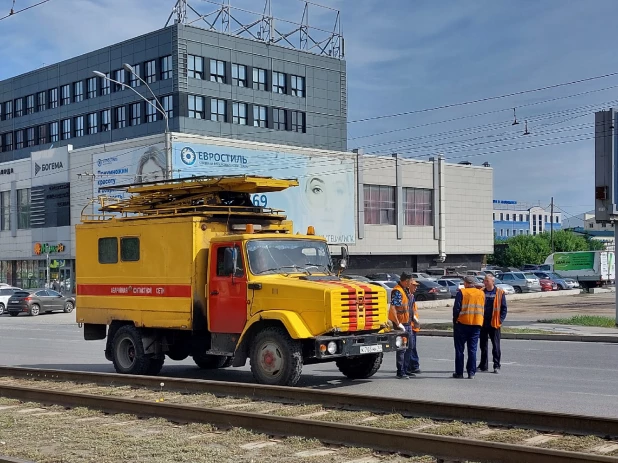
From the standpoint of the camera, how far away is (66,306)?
4619cm

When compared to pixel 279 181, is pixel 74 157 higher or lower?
higher

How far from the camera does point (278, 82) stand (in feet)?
245

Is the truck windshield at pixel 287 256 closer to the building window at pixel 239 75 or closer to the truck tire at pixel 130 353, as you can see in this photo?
the truck tire at pixel 130 353

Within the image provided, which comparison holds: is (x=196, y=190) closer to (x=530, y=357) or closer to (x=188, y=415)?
(x=188, y=415)

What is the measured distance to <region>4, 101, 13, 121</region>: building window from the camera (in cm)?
8294

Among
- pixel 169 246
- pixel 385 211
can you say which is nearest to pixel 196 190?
pixel 169 246

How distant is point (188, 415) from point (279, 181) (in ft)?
18.8

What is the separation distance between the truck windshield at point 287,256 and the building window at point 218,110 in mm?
56986

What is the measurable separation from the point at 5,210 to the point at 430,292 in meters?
38.5

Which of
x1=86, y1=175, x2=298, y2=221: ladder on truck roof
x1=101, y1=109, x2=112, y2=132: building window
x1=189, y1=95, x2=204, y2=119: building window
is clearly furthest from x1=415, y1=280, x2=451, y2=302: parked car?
x1=101, y1=109, x2=112, y2=132: building window

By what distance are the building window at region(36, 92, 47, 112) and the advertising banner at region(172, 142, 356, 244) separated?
28.9 meters

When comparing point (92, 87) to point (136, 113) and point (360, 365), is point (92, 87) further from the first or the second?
point (360, 365)

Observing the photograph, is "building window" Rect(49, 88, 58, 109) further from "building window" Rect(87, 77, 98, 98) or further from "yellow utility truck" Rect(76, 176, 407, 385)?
"yellow utility truck" Rect(76, 176, 407, 385)

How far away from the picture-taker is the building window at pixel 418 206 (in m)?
72.3
